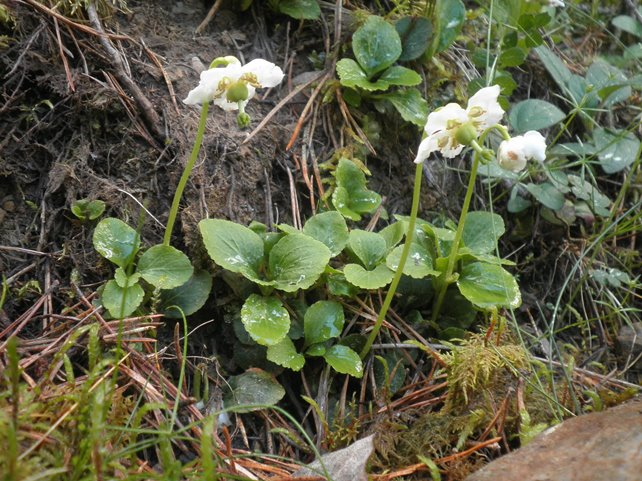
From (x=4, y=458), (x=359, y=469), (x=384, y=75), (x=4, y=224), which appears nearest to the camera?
(x=4, y=458)

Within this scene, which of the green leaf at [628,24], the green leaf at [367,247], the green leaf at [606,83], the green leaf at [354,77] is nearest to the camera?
the green leaf at [367,247]

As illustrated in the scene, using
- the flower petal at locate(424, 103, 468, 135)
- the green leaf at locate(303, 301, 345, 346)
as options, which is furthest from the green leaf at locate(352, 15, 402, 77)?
the green leaf at locate(303, 301, 345, 346)

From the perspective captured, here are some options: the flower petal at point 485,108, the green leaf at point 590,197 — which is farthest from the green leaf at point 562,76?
the flower petal at point 485,108

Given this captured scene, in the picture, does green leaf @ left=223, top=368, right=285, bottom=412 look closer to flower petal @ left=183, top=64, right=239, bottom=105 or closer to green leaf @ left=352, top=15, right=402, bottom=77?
flower petal @ left=183, top=64, right=239, bottom=105

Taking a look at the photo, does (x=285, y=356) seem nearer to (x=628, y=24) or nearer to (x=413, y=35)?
(x=413, y=35)

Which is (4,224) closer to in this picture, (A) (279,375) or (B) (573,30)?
(A) (279,375)

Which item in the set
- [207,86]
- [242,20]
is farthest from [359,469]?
[242,20]

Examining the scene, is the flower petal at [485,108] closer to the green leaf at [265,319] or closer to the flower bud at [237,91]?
the flower bud at [237,91]
